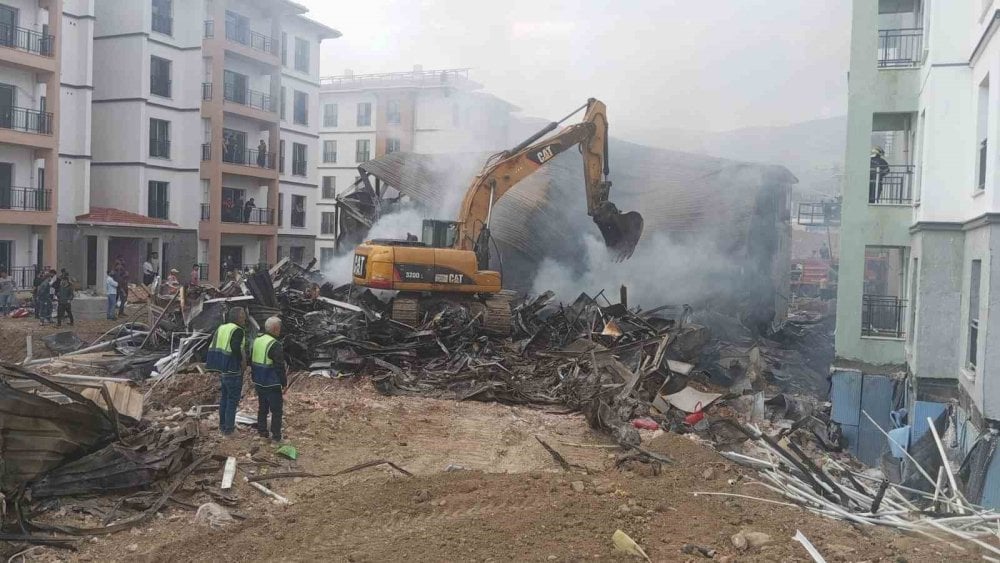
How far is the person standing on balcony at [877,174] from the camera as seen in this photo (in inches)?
589

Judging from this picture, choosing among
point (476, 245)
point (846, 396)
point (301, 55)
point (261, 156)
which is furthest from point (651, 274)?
point (301, 55)

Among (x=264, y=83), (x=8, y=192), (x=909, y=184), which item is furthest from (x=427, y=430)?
(x=264, y=83)

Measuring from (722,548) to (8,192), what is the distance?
26.4 metres

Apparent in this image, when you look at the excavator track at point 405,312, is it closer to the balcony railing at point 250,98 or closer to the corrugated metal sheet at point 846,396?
the corrugated metal sheet at point 846,396

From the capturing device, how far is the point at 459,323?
48.3 ft

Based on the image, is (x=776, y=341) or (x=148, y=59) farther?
(x=148, y=59)

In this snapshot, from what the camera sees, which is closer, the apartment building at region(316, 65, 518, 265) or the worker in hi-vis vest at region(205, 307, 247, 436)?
the worker in hi-vis vest at region(205, 307, 247, 436)

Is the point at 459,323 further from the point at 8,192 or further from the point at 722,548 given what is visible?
the point at 8,192

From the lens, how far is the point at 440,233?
16094 mm

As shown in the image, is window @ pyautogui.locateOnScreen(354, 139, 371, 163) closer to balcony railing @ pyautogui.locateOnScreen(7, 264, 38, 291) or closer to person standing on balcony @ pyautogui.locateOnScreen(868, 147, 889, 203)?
balcony railing @ pyautogui.locateOnScreen(7, 264, 38, 291)

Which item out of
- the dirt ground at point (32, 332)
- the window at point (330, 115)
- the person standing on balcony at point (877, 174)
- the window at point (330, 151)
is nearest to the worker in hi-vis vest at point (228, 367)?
the dirt ground at point (32, 332)

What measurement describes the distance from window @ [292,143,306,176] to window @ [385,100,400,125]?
249 inches

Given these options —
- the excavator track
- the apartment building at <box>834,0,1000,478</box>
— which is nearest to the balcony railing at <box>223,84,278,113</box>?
the excavator track

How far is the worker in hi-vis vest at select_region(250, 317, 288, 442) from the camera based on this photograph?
29.2ft
